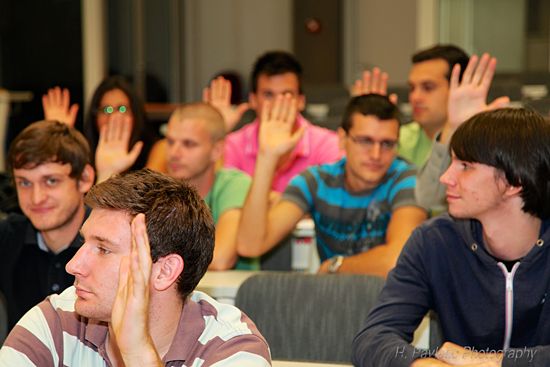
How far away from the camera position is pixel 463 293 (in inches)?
82.7

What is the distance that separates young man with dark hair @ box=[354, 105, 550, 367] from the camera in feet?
6.68

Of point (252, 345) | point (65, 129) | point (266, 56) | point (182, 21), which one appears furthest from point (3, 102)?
point (252, 345)

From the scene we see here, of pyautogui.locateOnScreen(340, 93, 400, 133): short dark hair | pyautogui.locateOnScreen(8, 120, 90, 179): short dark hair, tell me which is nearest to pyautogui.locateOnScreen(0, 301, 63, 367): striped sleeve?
pyautogui.locateOnScreen(8, 120, 90, 179): short dark hair

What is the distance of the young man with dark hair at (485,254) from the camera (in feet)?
6.68

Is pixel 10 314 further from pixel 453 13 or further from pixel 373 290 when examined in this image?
pixel 453 13

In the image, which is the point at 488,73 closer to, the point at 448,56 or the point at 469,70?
the point at 469,70

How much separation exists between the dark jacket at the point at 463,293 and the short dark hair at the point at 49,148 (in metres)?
1.02

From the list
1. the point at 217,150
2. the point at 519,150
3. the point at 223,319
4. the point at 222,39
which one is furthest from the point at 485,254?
the point at 222,39

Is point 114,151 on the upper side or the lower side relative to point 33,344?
upper

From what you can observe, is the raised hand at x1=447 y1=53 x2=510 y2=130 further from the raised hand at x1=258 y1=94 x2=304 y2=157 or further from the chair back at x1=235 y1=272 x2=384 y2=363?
the chair back at x1=235 y1=272 x2=384 y2=363

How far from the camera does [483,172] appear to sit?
2.08 meters

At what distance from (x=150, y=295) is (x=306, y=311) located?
2.72ft

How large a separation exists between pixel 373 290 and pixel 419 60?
2060 mm

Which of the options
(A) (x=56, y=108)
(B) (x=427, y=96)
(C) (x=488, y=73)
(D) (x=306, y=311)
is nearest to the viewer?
(D) (x=306, y=311)
